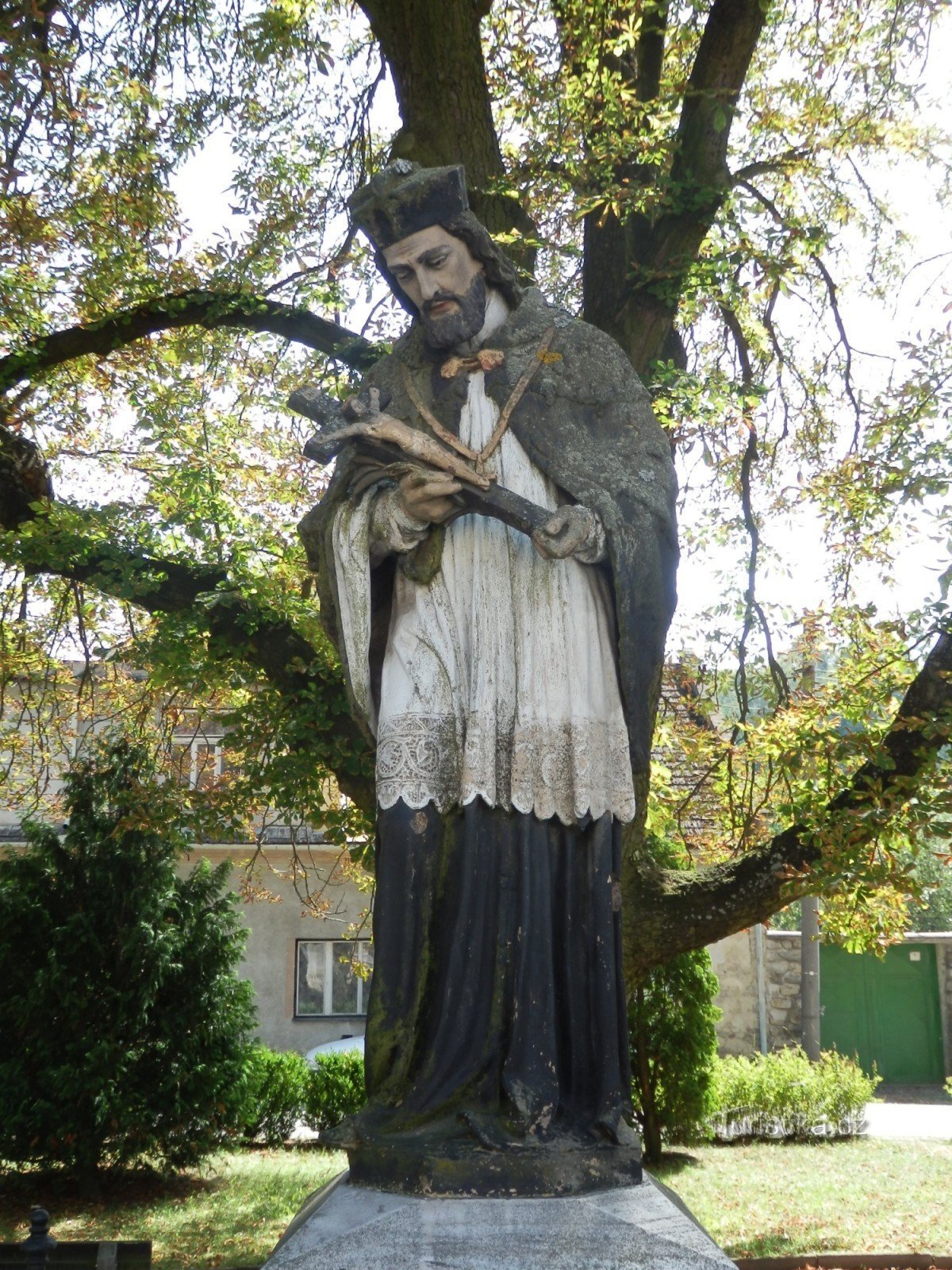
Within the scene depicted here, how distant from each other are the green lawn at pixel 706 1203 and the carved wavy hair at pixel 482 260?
23.2ft

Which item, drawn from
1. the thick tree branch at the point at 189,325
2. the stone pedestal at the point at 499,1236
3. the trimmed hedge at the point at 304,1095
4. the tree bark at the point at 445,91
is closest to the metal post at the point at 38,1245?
the stone pedestal at the point at 499,1236

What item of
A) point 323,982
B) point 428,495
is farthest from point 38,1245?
point 323,982

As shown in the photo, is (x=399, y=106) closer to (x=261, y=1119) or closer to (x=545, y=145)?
(x=545, y=145)

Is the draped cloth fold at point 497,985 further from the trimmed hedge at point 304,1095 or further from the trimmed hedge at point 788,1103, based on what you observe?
the trimmed hedge at point 788,1103

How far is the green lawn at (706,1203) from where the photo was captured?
30.0ft

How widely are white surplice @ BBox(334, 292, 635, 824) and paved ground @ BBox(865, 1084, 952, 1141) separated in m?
13.4

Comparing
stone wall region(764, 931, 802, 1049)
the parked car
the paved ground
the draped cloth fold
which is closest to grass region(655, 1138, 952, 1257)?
the paved ground

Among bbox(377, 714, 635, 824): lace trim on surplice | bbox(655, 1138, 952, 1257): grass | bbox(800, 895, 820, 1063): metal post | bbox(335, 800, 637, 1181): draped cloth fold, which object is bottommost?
bbox(655, 1138, 952, 1257): grass

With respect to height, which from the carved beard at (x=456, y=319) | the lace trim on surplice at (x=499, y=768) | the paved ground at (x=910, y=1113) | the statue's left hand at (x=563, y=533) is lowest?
the paved ground at (x=910, y=1113)

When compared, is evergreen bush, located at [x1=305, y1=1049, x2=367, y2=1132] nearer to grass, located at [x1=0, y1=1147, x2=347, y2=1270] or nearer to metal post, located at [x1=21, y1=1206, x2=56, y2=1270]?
grass, located at [x1=0, y1=1147, x2=347, y2=1270]

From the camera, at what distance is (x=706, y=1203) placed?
10461mm

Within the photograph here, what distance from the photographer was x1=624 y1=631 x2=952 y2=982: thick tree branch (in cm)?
710

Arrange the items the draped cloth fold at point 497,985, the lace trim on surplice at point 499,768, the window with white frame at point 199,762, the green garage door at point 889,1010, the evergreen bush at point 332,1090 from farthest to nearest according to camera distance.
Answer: the green garage door at point 889,1010
the evergreen bush at point 332,1090
the window with white frame at point 199,762
the lace trim on surplice at point 499,768
the draped cloth fold at point 497,985

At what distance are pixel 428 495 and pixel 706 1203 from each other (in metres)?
8.75
